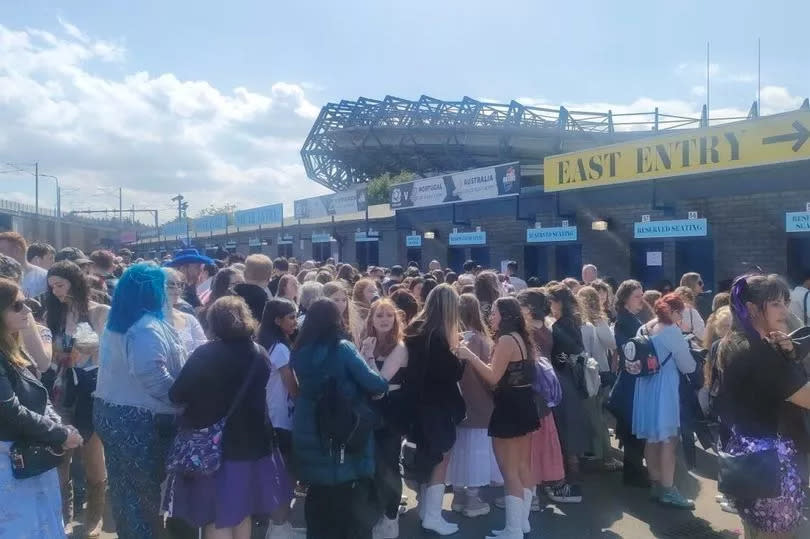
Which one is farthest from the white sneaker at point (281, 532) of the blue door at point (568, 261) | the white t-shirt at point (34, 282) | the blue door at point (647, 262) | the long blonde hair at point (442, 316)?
the blue door at point (568, 261)

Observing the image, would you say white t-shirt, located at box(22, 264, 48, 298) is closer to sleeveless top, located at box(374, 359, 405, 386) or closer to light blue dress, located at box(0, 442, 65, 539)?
light blue dress, located at box(0, 442, 65, 539)

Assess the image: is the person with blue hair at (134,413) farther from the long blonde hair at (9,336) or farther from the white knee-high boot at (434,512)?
the white knee-high boot at (434,512)

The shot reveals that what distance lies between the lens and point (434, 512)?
4883 millimetres

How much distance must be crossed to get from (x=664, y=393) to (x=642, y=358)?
37 centimetres

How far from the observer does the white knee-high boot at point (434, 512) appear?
16.0ft

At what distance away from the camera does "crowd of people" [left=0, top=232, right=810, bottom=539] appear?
3.09 metres

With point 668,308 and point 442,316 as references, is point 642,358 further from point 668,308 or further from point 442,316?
point 442,316

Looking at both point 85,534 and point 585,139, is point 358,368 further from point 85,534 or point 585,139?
point 585,139

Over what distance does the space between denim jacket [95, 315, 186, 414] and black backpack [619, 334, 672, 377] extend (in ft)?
11.4

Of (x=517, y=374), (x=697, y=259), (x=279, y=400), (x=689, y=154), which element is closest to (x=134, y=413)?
(x=279, y=400)

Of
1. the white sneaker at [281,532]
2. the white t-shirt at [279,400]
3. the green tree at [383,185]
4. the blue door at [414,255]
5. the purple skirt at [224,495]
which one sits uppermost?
the green tree at [383,185]

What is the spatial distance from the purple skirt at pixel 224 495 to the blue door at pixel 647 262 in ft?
36.9

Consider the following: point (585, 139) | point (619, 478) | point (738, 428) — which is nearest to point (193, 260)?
point (619, 478)

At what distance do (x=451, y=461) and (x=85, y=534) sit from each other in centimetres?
275
